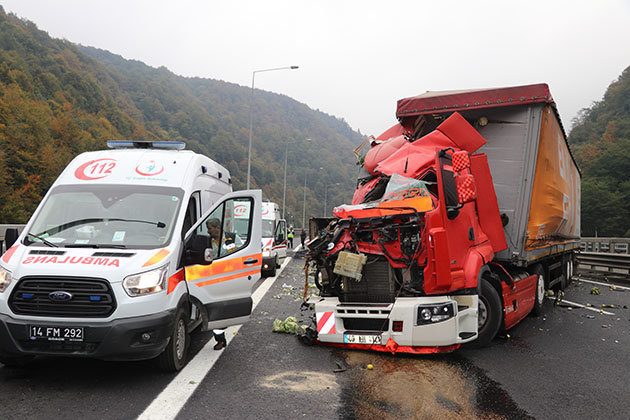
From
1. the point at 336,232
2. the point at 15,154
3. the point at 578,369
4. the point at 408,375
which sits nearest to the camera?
the point at 408,375

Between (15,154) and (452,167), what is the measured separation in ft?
168

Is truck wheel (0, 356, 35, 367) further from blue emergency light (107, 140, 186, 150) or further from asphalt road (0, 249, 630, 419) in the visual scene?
blue emergency light (107, 140, 186, 150)

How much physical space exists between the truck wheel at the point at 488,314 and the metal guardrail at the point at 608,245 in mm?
17458

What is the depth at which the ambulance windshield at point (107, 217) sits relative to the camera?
5312 millimetres

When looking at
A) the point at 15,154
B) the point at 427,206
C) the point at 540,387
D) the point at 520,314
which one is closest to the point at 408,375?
the point at 540,387

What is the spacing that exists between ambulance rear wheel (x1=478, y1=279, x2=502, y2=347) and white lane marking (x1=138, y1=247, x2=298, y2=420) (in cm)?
349

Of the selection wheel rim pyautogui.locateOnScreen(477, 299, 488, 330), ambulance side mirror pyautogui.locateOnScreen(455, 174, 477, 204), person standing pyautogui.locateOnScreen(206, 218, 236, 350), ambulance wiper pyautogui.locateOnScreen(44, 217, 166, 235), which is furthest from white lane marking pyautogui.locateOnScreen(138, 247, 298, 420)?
ambulance side mirror pyautogui.locateOnScreen(455, 174, 477, 204)

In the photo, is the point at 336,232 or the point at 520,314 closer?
the point at 336,232

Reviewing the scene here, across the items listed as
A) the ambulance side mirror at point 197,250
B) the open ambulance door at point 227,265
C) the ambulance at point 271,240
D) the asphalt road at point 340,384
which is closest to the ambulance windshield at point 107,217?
the ambulance side mirror at point 197,250

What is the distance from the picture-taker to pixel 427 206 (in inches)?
236

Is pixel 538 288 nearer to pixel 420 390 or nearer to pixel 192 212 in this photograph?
pixel 420 390

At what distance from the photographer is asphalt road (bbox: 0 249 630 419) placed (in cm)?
436

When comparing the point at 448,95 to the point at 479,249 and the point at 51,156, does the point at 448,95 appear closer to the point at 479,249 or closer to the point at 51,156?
the point at 479,249

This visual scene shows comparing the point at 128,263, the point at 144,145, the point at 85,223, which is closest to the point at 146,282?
the point at 128,263
